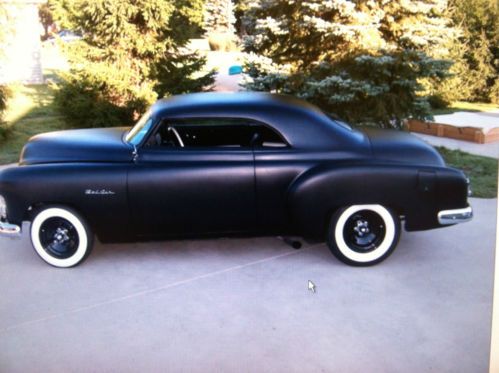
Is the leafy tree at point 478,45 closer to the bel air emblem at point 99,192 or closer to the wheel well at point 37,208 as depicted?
the bel air emblem at point 99,192

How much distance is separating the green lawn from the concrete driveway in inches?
71.0

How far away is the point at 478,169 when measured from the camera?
6.40 metres

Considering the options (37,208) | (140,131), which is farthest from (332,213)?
(37,208)

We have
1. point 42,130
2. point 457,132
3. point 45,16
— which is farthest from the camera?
point 45,16

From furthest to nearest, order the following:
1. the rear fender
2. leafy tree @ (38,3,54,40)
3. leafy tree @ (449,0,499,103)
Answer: leafy tree @ (38,3,54,40), leafy tree @ (449,0,499,103), the rear fender

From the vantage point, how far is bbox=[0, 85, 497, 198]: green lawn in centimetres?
603

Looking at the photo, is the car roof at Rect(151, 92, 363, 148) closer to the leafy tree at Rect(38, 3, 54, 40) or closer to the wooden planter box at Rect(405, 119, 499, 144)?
the wooden planter box at Rect(405, 119, 499, 144)

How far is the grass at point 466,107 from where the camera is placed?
32.0 feet

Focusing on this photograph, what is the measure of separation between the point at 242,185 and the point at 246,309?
3.04 ft

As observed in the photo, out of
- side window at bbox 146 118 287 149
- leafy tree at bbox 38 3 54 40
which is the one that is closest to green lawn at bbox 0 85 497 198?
leafy tree at bbox 38 3 54 40

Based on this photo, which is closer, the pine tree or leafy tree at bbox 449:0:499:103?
leafy tree at bbox 449:0:499:103

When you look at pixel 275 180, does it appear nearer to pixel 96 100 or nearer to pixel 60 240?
pixel 60 240

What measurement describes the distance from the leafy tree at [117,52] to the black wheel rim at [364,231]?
16.3 ft

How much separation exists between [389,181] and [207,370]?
6.09 feet
